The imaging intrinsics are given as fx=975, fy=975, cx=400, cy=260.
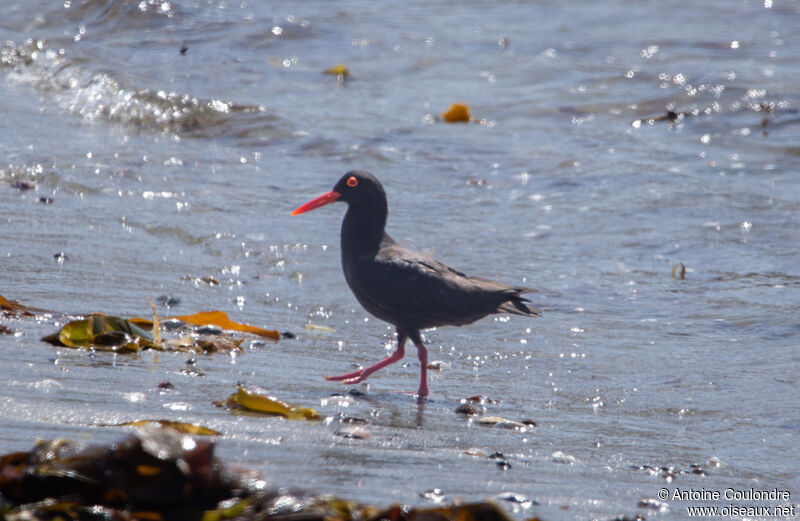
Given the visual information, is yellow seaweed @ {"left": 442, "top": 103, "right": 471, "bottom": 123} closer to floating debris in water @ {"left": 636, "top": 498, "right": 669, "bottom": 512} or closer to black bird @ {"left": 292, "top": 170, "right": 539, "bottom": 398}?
black bird @ {"left": 292, "top": 170, "right": 539, "bottom": 398}

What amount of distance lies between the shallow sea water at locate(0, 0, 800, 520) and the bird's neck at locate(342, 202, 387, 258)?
1.80 ft

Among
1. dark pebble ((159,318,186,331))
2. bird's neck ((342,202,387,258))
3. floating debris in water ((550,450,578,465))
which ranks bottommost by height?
floating debris in water ((550,450,578,465))

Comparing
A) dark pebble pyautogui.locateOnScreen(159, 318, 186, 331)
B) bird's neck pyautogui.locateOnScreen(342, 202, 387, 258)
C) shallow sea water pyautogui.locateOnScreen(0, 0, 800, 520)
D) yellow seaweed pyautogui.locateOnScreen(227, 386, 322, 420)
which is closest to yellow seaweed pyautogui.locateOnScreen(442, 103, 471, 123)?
shallow sea water pyautogui.locateOnScreen(0, 0, 800, 520)

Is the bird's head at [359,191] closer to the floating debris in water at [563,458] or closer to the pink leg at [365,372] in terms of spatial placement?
the pink leg at [365,372]

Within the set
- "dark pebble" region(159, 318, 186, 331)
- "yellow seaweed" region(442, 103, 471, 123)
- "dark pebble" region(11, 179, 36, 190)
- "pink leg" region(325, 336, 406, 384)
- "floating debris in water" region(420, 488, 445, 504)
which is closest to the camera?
"floating debris in water" region(420, 488, 445, 504)

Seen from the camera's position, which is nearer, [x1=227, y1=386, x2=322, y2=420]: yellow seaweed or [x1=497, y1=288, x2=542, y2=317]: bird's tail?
[x1=227, y1=386, x2=322, y2=420]: yellow seaweed

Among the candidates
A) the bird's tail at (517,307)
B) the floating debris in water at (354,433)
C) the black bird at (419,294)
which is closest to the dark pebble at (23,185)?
the black bird at (419,294)

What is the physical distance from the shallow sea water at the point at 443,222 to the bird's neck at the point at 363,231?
55cm

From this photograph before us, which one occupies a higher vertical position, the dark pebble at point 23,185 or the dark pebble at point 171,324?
the dark pebble at point 23,185

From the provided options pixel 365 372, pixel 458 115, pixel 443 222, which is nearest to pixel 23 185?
pixel 443 222

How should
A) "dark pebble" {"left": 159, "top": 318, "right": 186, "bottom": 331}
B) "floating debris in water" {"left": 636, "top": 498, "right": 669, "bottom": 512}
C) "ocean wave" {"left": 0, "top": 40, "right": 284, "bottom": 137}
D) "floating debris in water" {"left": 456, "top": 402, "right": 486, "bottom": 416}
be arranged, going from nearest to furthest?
"floating debris in water" {"left": 636, "top": 498, "right": 669, "bottom": 512} < "floating debris in water" {"left": 456, "top": 402, "right": 486, "bottom": 416} < "dark pebble" {"left": 159, "top": 318, "right": 186, "bottom": 331} < "ocean wave" {"left": 0, "top": 40, "right": 284, "bottom": 137}

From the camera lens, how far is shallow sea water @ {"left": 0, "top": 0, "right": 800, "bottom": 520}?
3346mm

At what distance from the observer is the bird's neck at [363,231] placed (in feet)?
17.0

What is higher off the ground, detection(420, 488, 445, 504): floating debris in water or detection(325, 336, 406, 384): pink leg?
detection(420, 488, 445, 504): floating debris in water
